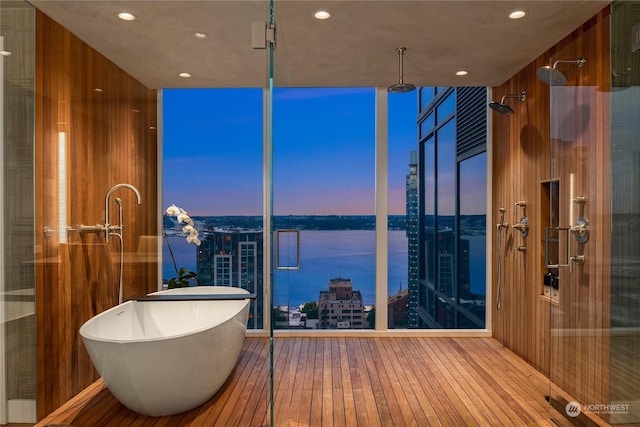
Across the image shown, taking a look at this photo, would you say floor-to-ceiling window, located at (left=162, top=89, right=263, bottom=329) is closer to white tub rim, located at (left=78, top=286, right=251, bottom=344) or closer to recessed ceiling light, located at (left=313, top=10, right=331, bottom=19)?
white tub rim, located at (left=78, top=286, right=251, bottom=344)

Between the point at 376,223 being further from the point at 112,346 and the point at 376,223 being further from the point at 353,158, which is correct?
the point at 112,346

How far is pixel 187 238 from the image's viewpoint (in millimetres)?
2164

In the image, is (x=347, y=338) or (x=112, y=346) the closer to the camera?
(x=112, y=346)

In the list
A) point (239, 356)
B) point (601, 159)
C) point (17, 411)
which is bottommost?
point (17, 411)

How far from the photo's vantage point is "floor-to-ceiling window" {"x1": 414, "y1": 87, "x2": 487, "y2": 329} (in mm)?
4074

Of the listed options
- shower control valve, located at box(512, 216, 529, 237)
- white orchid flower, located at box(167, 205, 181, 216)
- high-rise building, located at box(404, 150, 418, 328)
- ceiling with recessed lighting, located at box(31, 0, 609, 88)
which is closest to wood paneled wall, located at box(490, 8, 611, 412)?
shower control valve, located at box(512, 216, 529, 237)

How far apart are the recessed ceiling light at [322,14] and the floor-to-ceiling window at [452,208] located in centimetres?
191

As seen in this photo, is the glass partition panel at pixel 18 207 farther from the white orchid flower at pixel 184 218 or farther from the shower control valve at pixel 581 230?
the shower control valve at pixel 581 230

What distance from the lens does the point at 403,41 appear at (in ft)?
9.45

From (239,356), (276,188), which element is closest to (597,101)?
(276,188)

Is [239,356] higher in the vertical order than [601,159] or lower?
lower

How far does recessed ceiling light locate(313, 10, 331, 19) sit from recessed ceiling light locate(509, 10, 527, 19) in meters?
1.14

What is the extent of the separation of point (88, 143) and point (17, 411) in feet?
4.37

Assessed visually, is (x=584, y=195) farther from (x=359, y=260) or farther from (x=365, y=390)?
(x=359, y=260)
